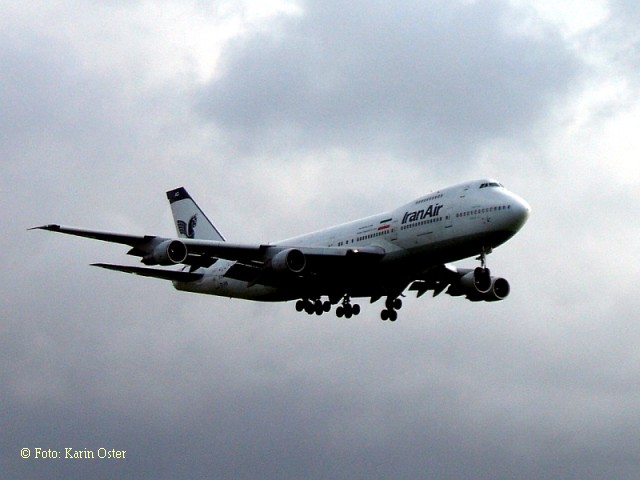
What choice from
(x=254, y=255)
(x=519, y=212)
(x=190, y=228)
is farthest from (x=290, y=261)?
(x=190, y=228)

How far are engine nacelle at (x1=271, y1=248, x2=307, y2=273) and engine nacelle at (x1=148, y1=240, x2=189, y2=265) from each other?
5.04 m

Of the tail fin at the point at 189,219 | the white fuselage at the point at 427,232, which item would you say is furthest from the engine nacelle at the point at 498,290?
the tail fin at the point at 189,219

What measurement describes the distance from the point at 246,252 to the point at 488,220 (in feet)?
46.5

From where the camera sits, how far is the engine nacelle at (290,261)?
63.1 m

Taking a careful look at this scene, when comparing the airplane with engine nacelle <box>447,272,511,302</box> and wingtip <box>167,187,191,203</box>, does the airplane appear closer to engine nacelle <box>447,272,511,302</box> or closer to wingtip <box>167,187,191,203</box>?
engine nacelle <box>447,272,511,302</box>

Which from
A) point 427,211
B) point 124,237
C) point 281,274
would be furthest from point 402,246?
point 124,237

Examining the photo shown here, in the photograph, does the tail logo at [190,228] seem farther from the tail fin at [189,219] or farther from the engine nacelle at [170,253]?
the engine nacelle at [170,253]

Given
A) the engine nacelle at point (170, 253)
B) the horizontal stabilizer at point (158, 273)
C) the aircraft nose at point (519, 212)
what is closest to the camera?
the aircraft nose at point (519, 212)

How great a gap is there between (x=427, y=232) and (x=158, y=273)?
19.5 metres

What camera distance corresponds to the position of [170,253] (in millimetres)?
61781

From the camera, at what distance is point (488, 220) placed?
2368 inches

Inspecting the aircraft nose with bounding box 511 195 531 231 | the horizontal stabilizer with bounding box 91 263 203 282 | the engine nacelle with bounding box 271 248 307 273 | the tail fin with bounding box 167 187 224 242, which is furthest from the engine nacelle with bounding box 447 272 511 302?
the tail fin with bounding box 167 187 224 242

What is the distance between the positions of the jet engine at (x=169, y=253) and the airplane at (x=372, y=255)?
54 mm

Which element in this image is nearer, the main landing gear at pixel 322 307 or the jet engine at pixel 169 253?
the jet engine at pixel 169 253
